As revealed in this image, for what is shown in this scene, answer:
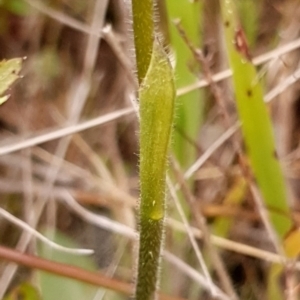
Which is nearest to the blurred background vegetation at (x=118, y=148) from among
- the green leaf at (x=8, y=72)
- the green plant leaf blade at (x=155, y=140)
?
the green leaf at (x=8, y=72)

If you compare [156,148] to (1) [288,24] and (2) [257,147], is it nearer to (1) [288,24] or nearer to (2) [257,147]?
(2) [257,147]

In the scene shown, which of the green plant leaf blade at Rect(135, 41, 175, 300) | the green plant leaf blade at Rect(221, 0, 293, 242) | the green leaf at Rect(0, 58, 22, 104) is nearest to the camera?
the green plant leaf blade at Rect(135, 41, 175, 300)

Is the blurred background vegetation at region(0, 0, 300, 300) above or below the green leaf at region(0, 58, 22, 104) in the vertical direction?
below

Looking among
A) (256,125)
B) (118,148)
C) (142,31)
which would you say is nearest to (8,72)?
(142,31)

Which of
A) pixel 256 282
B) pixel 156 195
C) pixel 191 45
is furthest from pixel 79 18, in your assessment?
pixel 156 195

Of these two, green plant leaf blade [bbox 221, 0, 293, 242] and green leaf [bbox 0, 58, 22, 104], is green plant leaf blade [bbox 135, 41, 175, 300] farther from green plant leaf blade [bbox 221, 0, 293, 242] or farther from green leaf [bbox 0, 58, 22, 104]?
green plant leaf blade [bbox 221, 0, 293, 242]

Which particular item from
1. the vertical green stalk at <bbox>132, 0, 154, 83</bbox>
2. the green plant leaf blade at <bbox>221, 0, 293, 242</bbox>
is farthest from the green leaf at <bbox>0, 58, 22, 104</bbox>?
the green plant leaf blade at <bbox>221, 0, 293, 242</bbox>

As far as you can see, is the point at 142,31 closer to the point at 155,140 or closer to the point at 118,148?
the point at 155,140
